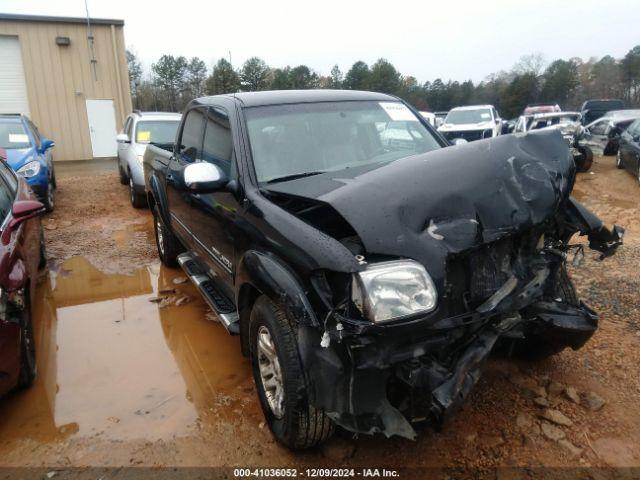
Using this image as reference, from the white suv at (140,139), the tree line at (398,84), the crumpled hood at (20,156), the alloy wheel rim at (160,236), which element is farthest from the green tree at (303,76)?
the alloy wheel rim at (160,236)

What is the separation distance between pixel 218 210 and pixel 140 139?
271 inches

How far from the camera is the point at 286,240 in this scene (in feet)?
7.98

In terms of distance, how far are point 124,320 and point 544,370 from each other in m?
3.61

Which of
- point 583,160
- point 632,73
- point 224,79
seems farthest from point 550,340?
point 632,73

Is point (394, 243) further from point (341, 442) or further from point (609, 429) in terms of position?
point (609, 429)

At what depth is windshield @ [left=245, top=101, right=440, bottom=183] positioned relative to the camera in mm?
3225

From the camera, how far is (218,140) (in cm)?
367

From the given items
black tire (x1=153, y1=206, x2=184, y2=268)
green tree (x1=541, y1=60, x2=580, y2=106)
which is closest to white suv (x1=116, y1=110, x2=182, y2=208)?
black tire (x1=153, y1=206, x2=184, y2=268)

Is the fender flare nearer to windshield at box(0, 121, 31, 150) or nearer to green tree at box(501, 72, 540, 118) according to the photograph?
windshield at box(0, 121, 31, 150)

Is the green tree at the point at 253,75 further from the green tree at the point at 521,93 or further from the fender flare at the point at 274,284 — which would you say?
the fender flare at the point at 274,284

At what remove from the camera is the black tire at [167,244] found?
18.2ft

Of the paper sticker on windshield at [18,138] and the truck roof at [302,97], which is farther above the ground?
the truck roof at [302,97]

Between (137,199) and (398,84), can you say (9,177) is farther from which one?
(398,84)

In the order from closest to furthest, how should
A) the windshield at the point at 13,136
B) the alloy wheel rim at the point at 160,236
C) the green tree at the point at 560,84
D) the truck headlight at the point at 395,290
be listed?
the truck headlight at the point at 395,290 < the alloy wheel rim at the point at 160,236 < the windshield at the point at 13,136 < the green tree at the point at 560,84
